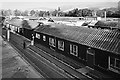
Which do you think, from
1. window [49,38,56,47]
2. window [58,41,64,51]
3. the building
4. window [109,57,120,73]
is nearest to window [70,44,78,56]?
the building

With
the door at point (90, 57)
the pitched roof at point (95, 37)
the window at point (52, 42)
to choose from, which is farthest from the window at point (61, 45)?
the door at point (90, 57)

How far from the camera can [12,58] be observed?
2384 cm

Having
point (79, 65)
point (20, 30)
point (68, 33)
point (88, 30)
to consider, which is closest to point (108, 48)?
point (79, 65)

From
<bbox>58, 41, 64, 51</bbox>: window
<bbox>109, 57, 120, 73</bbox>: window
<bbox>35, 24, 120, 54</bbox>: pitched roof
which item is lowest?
<bbox>109, 57, 120, 73</bbox>: window

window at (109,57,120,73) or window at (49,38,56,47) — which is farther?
window at (49,38,56,47)

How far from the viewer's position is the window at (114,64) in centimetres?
1446

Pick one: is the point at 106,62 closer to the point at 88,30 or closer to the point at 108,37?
the point at 108,37

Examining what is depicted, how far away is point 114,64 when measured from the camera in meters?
14.7

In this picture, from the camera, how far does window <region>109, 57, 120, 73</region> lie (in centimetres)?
1446

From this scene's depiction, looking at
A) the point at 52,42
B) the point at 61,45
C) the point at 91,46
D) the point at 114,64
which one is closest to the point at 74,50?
the point at 61,45

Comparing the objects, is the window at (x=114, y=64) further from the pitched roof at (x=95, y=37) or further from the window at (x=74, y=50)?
the window at (x=74, y=50)

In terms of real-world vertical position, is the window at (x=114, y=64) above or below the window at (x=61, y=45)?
below

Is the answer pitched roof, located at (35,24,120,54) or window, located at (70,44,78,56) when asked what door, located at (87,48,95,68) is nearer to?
pitched roof, located at (35,24,120,54)

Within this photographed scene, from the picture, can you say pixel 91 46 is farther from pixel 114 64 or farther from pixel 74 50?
pixel 74 50
